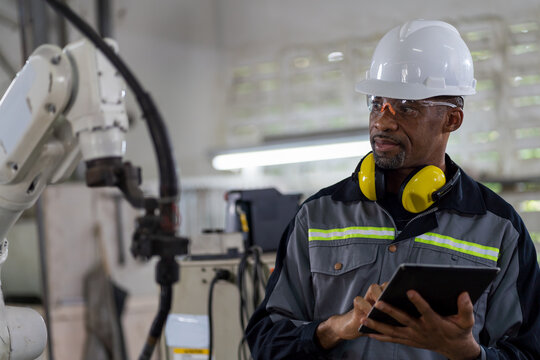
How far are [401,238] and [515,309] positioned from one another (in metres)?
0.29

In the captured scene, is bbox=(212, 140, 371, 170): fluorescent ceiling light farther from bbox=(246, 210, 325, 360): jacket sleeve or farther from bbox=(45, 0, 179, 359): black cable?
bbox=(246, 210, 325, 360): jacket sleeve

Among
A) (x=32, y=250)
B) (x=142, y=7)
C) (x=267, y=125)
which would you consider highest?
(x=142, y=7)

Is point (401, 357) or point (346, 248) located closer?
Answer: point (401, 357)

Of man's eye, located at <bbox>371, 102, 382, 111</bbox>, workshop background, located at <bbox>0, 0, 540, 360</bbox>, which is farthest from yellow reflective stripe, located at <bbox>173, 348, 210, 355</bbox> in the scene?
man's eye, located at <bbox>371, 102, 382, 111</bbox>

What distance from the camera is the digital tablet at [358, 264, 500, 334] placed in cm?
116

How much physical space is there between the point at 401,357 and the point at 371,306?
0.21m

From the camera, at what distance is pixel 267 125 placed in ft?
17.2

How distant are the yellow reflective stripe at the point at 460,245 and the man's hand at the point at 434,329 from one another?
0.22 metres

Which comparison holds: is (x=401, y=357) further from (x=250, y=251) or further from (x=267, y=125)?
(x=267, y=125)

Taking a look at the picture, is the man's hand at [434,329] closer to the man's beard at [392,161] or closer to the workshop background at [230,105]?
the man's beard at [392,161]

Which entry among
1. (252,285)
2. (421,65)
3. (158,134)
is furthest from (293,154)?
(421,65)

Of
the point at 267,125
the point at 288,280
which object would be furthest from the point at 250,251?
the point at 267,125

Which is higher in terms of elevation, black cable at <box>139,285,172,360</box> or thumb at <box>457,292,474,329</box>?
thumb at <box>457,292,474,329</box>

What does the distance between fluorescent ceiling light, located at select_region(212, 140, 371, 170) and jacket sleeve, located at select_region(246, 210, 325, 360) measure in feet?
6.61
